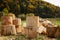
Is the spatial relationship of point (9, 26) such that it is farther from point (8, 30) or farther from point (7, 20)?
point (7, 20)

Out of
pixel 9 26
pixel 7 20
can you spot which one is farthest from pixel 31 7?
pixel 9 26

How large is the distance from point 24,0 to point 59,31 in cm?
1568

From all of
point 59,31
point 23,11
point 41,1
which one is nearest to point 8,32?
point 59,31

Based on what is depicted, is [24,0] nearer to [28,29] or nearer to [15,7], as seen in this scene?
[15,7]

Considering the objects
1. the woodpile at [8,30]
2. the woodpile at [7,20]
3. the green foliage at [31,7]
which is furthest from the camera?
the green foliage at [31,7]

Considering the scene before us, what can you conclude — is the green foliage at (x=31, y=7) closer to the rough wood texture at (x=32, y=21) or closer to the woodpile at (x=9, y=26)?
the woodpile at (x=9, y=26)

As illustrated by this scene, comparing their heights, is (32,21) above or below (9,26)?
above

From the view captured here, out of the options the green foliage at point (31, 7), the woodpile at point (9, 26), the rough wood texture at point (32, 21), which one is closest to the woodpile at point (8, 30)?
the woodpile at point (9, 26)

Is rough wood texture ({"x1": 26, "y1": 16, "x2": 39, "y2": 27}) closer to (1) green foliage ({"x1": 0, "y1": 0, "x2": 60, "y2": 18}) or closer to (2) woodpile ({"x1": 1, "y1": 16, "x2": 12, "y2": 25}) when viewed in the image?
(2) woodpile ({"x1": 1, "y1": 16, "x2": 12, "y2": 25})

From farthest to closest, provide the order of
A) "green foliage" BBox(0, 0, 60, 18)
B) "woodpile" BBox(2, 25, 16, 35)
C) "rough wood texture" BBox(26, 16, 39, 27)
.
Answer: "green foliage" BBox(0, 0, 60, 18), "woodpile" BBox(2, 25, 16, 35), "rough wood texture" BBox(26, 16, 39, 27)

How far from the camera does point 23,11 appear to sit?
23094 millimetres

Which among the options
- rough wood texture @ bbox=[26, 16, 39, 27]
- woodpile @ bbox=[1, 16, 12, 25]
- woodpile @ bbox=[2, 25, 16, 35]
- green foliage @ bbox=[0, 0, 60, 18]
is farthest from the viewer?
green foliage @ bbox=[0, 0, 60, 18]

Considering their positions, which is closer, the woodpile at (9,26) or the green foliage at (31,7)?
the woodpile at (9,26)

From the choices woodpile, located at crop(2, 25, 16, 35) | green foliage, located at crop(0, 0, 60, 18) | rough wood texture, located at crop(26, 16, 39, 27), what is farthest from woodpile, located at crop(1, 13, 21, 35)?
green foliage, located at crop(0, 0, 60, 18)
